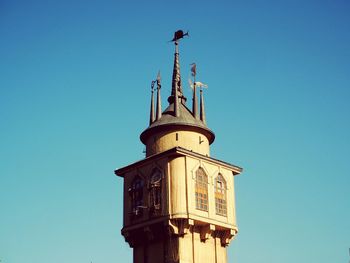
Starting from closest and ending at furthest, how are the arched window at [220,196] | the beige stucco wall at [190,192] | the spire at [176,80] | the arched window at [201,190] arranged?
the beige stucco wall at [190,192], the arched window at [201,190], the arched window at [220,196], the spire at [176,80]

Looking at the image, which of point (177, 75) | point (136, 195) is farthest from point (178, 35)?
point (136, 195)

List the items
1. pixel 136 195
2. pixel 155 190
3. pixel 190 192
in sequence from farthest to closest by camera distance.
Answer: pixel 136 195
pixel 155 190
pixel 190 192

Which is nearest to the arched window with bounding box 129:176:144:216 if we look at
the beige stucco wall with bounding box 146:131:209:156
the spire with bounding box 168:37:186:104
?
the beige stucco wall with bounding box 146:131:209:156

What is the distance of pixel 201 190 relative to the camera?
139ft

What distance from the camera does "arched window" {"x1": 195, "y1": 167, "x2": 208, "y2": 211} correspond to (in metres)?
41.9

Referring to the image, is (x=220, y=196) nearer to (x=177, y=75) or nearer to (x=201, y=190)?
(x=201, y=190)

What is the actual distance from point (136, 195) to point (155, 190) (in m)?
2.26

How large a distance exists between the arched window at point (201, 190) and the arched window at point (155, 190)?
2.59 metres

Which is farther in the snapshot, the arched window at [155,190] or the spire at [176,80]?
the spire at [176,80]

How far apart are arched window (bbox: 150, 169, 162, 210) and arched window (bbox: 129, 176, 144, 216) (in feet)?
3.96

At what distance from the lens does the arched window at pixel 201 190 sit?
137 ft

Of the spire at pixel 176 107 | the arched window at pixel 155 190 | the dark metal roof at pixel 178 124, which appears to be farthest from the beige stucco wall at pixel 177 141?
the arched window at pixel 155 190

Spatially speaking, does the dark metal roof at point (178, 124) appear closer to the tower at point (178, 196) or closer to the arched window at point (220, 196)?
the tower at point (178, 196)

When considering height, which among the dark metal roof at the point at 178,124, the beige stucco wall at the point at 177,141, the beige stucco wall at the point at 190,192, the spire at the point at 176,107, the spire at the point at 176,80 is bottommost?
the beige stucco wall at the point at 190,192
